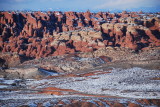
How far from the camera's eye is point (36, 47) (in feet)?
349

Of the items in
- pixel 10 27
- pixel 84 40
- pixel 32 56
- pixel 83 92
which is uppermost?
pixel 10 27

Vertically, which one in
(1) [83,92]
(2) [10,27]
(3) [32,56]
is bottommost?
(1) [83,92]

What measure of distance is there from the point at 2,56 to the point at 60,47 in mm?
24060

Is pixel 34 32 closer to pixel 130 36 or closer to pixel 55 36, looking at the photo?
pixel 55 36

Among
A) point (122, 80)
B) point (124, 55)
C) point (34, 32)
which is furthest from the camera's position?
point (34, 32)

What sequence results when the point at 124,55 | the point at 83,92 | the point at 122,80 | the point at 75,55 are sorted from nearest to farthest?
the point at 83,92 → the point at 122,80 → the point at 124,55 → the point at 75,55

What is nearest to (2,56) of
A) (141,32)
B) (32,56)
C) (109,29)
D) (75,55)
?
(32,56)

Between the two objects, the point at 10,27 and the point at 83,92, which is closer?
the point at 83,92

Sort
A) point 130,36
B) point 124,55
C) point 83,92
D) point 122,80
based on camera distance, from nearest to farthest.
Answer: point 83,92
point 122,80
point 124,55
point 130,36

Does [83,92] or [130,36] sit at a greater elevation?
[130,36]

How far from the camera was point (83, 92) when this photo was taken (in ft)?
157

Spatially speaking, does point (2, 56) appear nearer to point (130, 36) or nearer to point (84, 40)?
point (84, 40)

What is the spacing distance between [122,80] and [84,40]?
51.7m

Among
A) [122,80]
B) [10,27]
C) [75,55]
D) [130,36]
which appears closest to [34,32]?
[10,27]
